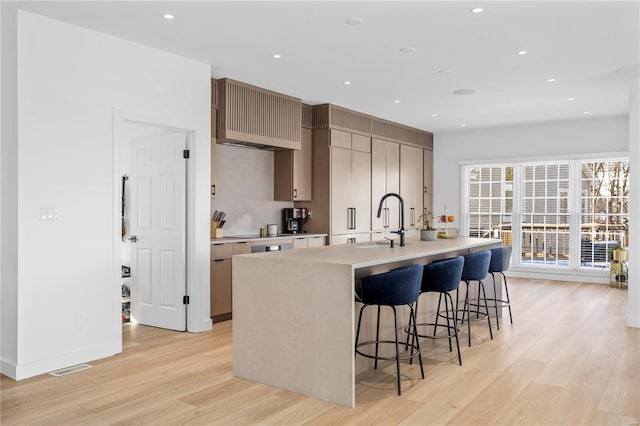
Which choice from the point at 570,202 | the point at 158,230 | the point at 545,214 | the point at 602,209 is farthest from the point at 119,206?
the point at 602,209

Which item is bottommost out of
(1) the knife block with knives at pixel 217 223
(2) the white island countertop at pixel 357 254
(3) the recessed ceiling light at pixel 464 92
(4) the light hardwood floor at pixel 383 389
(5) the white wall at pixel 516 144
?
(4) the light hardwood floor at pixel 383 389

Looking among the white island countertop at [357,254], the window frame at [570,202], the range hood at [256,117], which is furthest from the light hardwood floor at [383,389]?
the window frame at [570,202]

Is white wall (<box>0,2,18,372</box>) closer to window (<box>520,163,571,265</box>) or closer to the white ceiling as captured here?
the white ceiling

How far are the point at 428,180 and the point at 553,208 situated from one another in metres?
2.23

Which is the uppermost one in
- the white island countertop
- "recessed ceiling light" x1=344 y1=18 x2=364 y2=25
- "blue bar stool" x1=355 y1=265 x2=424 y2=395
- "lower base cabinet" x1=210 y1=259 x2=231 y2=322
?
"recessed ceiling light" x1=344 y1=18 x2=364 y2=25

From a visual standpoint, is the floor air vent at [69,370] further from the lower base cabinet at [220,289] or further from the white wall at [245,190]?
the white wall at [245,190]

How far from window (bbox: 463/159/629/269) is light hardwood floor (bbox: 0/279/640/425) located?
3930 mm

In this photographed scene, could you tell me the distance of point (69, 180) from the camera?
3961mm

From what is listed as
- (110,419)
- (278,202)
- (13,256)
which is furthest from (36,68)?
(278,202)

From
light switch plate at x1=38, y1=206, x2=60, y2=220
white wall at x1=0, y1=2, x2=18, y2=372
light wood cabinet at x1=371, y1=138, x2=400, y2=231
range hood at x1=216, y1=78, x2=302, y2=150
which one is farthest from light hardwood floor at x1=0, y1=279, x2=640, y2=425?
light wood cabinet at x1=371, y1=138, x2=400, y2=231

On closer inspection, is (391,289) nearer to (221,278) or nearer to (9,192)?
(221,278)

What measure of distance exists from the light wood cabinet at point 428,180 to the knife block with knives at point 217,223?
4702 mm

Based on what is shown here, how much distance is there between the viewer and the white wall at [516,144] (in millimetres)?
8125

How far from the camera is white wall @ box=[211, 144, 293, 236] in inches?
243
